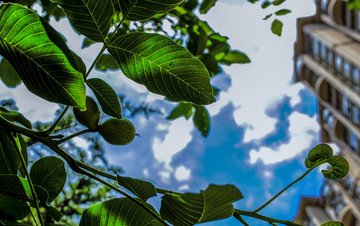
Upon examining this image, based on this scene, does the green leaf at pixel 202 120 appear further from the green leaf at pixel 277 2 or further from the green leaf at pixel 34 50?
the green leaf at pixel 34 50

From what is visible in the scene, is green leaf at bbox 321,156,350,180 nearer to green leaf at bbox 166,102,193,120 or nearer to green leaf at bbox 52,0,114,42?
green leaf at bbox 52,0,114,42

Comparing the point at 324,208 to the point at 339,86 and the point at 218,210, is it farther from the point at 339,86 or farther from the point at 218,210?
the point at 218,210

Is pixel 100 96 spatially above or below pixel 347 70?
below

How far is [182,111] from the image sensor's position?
210cm

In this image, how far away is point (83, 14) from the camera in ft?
2.55

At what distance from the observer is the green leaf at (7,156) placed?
897mm

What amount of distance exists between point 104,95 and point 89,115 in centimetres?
8

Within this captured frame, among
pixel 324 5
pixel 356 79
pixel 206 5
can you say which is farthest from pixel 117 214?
pixel 324 5

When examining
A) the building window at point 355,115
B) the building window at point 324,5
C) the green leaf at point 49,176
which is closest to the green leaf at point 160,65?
the green leaf at point 49,176

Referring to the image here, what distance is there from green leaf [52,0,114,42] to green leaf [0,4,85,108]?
10cm

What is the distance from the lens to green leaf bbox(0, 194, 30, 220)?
2.65ft

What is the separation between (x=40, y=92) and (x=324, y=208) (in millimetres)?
24928

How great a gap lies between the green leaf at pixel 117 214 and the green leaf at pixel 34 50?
0.96 ft

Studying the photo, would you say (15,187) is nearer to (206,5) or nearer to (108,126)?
(108,126)
